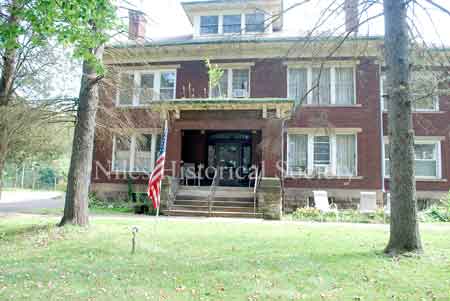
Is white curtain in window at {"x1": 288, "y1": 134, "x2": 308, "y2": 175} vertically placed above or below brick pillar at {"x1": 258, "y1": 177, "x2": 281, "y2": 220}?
above

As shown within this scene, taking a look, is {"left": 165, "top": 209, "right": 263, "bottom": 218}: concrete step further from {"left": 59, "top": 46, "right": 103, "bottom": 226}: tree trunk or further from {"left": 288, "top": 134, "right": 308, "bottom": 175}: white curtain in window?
{"left": 288, "top": 134, "right": 308, "bottom": 175}: white curtain in window

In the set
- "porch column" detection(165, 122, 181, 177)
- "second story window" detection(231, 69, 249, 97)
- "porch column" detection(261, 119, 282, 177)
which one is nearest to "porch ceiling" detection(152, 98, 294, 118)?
"porch column" detection(261, 119, 282, 177)

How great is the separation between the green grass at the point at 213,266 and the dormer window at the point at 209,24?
11885mm

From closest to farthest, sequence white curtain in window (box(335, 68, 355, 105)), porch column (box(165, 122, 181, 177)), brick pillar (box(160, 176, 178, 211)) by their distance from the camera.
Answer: brick pillar (box(160, 176, 178, 211))
porch column (box(165, 122, 181, 177))
white curtain in window (box(335, 68, 355, 105))

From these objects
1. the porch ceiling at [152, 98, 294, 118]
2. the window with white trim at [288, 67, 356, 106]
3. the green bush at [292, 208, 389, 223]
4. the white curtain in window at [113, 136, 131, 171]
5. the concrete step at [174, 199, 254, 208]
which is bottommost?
the green bush at [292, 208, 389, 223]

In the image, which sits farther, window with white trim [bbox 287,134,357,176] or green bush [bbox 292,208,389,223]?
window with white trim [bbox 287,134,357,176]

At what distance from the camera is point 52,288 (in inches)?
181

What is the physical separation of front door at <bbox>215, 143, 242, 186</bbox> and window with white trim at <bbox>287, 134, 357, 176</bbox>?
8.40ft

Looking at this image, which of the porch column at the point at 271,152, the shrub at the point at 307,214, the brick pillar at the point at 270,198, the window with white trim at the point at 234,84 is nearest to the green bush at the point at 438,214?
the shrub at the point at 307,214

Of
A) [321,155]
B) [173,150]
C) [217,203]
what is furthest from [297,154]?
[173,150]

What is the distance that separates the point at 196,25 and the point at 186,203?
947cm

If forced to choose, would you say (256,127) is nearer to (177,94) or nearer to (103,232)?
(177,94)

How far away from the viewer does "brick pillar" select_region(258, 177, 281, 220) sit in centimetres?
1209

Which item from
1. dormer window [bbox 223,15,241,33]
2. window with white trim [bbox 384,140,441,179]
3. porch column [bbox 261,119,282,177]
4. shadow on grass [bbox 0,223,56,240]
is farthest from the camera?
dormer window [bbox 223,15,241,33]
